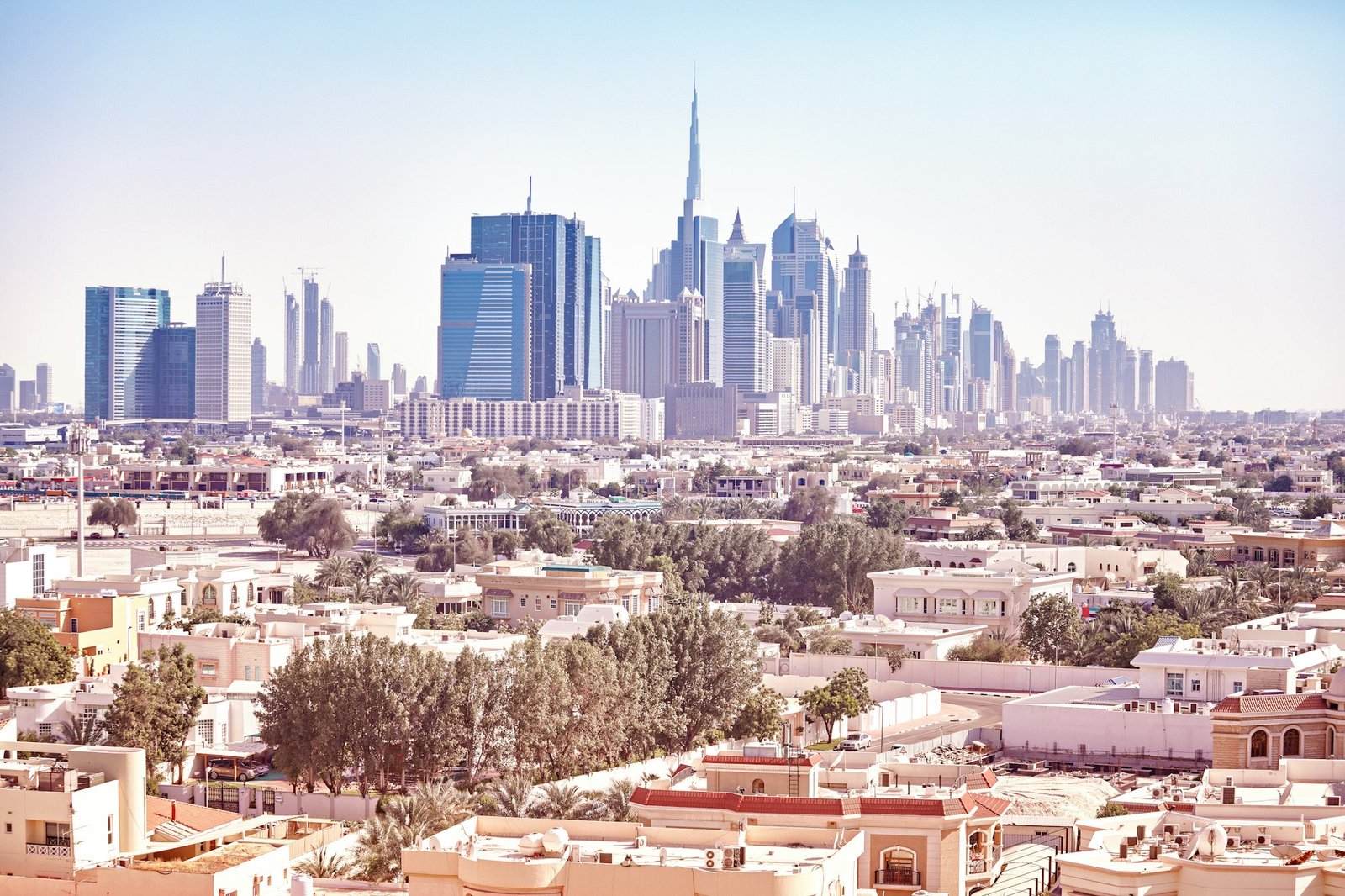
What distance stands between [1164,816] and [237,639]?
21070 mm

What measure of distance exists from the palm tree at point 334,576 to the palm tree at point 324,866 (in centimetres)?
3353

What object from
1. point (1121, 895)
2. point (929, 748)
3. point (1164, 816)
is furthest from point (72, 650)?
point (1121, 895)

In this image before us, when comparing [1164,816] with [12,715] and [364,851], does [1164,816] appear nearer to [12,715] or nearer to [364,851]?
[364,851]

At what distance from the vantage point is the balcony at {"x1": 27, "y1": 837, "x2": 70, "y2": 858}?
698 inches

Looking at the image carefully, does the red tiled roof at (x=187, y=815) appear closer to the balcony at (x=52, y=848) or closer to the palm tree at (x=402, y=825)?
the palm tree at (x=402, y=825)

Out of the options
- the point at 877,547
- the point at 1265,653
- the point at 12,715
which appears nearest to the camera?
the point at 12,715

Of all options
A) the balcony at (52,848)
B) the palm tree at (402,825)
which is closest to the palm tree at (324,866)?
the palm tree at (402,825)

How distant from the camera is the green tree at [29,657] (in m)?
33.9

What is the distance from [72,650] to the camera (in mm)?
36688

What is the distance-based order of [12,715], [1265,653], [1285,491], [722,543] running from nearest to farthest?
[12,715], [1265,653], [722,543], [1285,491]

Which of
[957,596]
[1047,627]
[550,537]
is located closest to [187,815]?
[1047,627]

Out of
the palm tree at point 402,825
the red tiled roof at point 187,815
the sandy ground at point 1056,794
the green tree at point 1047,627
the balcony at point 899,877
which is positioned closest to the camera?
the balcony at point 899,877

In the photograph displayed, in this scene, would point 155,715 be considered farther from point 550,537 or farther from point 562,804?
point 550,537

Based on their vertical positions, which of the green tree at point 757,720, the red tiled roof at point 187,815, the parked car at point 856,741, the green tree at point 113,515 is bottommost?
the parked car at point 856,741
